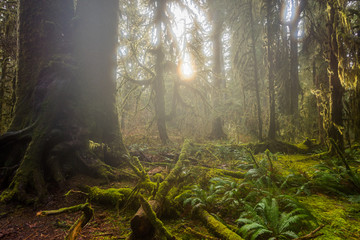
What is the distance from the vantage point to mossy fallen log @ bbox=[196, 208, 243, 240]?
1.71 metres

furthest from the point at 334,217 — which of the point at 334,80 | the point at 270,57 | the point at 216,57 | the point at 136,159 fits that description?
the point at 216,57

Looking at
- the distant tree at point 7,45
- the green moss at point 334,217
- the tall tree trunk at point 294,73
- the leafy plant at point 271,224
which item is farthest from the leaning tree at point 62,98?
the tall tree trunk at point 294,73

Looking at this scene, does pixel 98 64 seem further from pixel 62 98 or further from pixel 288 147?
pixel 288 147

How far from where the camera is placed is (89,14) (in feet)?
15.3

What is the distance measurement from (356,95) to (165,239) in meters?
4.54

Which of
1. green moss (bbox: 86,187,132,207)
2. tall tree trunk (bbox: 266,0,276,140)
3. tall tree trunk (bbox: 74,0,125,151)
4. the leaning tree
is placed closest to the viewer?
green moss (bbox: 86,187,132,207)

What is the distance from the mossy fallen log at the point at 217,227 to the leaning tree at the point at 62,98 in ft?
7.52

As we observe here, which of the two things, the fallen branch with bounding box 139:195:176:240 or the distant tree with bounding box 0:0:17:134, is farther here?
the distant tree with bounding box 0:0:17:134

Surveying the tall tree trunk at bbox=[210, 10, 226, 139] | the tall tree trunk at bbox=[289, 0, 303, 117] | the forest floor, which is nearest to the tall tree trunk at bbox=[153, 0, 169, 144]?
the tall tree trunk at bbox=[210, 10, 226, 139]

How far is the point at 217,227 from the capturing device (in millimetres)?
1887

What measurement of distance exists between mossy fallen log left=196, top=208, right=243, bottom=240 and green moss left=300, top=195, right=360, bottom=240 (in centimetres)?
89

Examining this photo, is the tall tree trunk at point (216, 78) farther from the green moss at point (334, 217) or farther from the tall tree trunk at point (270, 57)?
the green moss at point (334, 217)

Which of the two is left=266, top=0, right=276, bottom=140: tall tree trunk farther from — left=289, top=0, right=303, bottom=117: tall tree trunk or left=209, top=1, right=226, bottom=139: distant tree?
left=209, top=1, right=226, bottom=139: distant tree

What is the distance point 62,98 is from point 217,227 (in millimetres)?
3922
